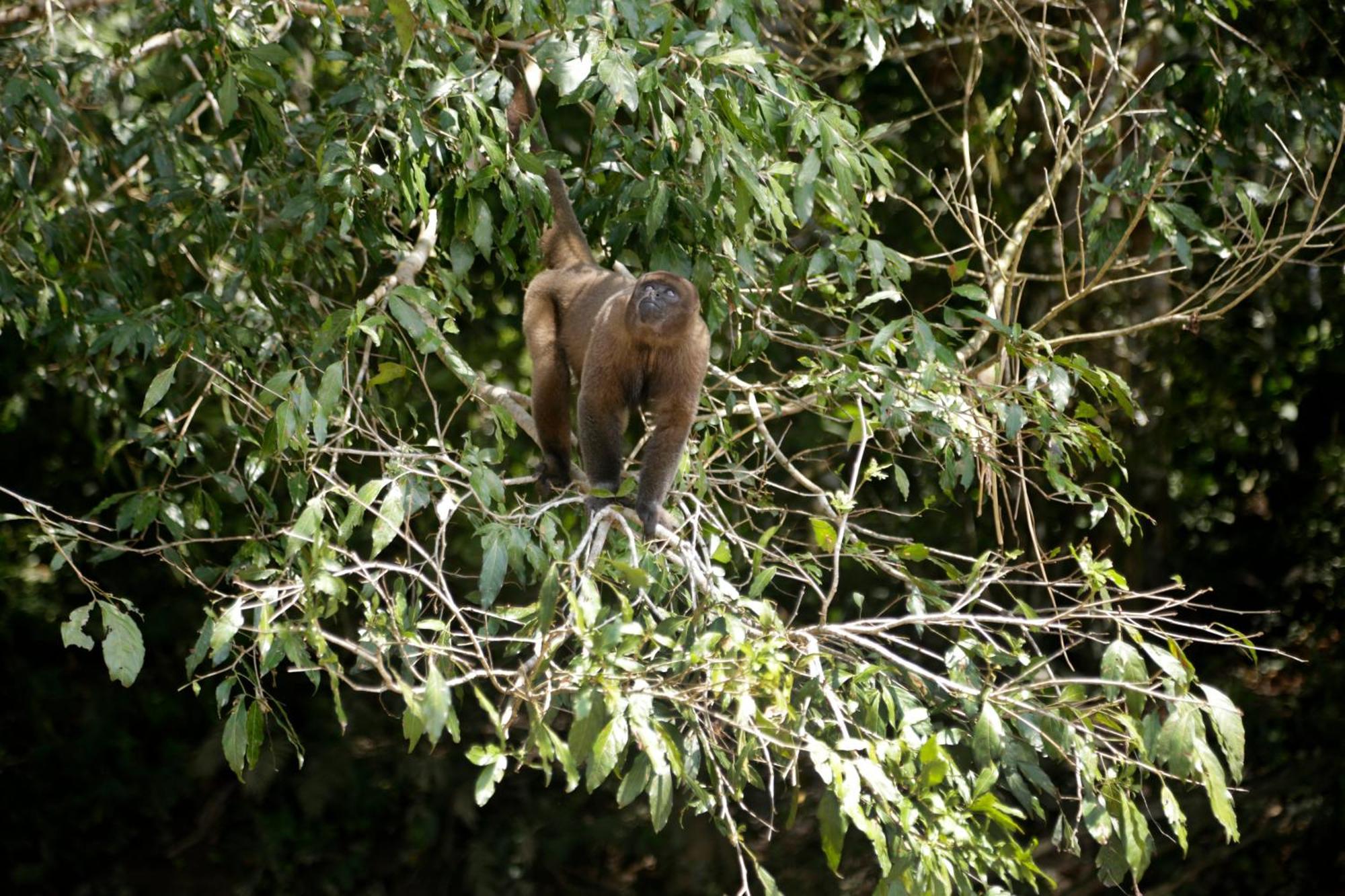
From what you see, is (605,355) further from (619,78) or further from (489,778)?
(489,778)

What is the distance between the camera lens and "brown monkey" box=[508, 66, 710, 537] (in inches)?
167

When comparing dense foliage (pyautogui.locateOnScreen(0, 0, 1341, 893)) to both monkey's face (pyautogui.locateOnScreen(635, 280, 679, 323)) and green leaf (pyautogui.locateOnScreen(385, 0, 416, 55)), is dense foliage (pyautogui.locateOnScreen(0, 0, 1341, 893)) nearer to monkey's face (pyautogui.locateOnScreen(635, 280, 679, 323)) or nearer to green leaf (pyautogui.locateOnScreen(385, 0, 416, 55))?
monkey's face (pyautogui.locateOnScreen(635, 280, 679, 323))

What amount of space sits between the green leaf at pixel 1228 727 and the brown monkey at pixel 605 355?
6.05ft

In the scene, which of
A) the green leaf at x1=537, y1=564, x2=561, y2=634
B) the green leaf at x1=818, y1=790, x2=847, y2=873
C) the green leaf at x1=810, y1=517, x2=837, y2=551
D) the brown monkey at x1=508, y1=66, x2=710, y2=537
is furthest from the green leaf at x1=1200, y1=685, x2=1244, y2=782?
the brown monkey at x1=508, y1=66, x2=710, y2=537

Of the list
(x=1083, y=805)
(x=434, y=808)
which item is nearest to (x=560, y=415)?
(x=1083, y=805)

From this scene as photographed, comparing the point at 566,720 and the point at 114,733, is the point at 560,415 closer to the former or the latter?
the point at 566,720

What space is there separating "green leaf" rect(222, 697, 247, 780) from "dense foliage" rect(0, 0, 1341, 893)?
0.01 m

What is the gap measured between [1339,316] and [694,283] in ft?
18.1

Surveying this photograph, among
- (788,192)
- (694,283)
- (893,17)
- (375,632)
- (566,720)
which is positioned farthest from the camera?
(566,720)

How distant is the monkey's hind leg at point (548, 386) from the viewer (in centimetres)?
479

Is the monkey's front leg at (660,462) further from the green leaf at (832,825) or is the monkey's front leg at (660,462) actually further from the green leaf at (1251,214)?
the green leaf at (1251,214)

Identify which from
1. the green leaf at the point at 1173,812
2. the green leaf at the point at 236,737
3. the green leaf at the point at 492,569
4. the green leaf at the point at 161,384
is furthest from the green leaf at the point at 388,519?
the green leaf at the point at 1173,812

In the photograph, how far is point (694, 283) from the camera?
4.28 metres

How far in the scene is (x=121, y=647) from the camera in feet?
10.5
